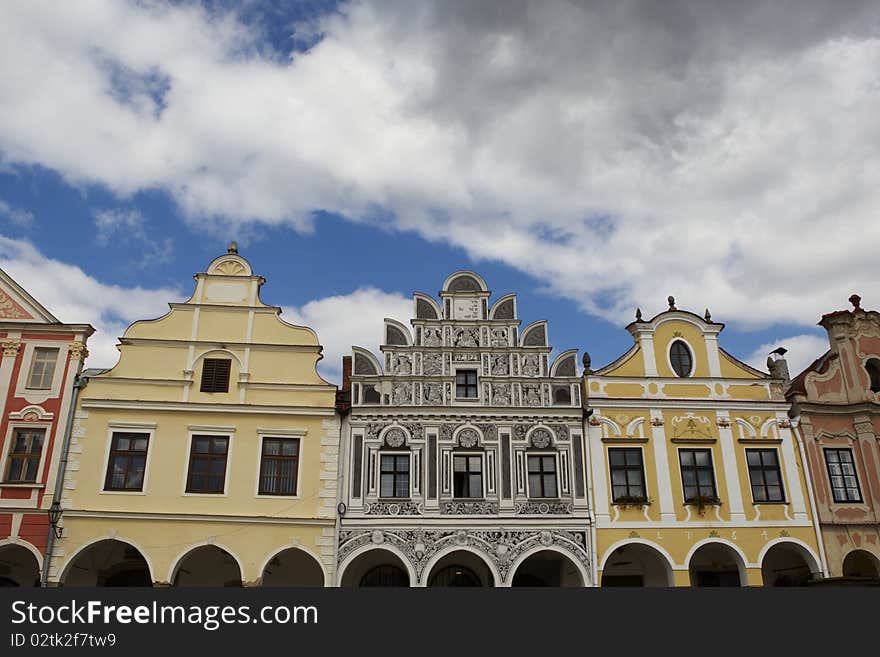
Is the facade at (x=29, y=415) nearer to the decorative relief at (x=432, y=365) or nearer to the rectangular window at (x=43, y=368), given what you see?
the rectangular window at (x=43, y=368)

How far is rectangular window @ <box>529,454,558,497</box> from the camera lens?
24.1 meters

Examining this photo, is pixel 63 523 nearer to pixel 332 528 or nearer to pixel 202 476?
pixel 202 476

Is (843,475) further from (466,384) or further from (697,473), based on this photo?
(466,384)

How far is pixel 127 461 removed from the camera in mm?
23672

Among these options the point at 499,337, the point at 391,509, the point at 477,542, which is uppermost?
the point at 499,337

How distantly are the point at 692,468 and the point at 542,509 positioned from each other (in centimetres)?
544

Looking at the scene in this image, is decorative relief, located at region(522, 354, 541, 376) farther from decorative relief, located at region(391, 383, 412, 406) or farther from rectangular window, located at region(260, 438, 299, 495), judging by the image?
rectangular window, located at region(260, 438, 299, 495)

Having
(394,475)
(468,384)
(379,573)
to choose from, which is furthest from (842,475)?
(379,573)

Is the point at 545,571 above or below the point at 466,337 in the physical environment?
below

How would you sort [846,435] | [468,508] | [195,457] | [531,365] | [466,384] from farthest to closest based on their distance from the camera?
[846,435]
[531,365]
[466,384]
[195,457]
[468,508]

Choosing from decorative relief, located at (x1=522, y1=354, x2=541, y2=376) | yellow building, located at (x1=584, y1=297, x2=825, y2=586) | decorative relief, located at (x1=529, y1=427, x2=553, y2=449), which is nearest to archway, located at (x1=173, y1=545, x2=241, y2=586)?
decorative relief, located at (x1=529, y1=427, x2=553, y2=449)

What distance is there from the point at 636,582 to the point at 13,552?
20936mm

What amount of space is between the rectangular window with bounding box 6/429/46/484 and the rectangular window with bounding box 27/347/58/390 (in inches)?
61.1

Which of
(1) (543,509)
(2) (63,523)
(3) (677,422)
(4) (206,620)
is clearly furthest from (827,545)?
(2) (63,523)
